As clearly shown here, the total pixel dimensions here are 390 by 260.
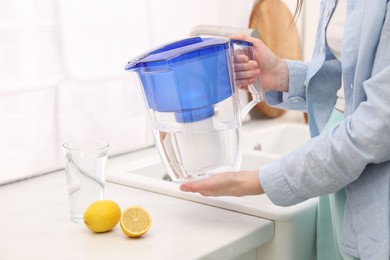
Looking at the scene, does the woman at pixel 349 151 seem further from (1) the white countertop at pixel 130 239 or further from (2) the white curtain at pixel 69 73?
(2) the white curtain at pixel 69 73

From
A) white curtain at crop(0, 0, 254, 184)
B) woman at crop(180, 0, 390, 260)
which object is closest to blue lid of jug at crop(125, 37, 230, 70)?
woman at crop(180, 0, 390, 260)

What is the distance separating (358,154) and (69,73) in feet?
2.40

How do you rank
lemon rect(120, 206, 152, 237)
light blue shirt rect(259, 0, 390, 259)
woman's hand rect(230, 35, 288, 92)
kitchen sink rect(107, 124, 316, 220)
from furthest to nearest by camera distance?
woman's hand rect(230, 35, 288, 92)
kitchen sink rect(107, 124, 316, 220)
lemon rect(120, 206, 152, 237)
light blue shirt rect(259, 0, 390, 259)

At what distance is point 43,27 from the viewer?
1.37 metres

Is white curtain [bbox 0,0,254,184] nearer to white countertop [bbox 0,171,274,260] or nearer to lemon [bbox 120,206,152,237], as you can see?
white countertop [bbox 0,171,274,260]

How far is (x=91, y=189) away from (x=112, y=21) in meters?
0.50

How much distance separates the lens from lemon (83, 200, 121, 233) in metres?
1.05

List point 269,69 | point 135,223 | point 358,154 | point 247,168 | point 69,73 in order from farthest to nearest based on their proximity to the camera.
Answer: point 247,168, point 69,73, point 269,69, point 135,223, point 358,154

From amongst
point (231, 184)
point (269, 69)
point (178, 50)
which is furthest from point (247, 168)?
point (178, 50)

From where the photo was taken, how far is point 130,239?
3.41ft

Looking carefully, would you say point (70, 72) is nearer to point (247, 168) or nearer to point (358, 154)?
point (247, 168)

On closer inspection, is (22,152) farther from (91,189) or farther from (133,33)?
(133,33)

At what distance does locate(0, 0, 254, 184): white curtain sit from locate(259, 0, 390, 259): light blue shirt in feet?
1.86

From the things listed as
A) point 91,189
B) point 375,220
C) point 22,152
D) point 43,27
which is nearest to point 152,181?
point 91,189
